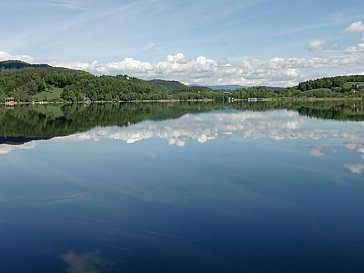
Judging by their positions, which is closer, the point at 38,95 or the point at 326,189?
the point at 326,189

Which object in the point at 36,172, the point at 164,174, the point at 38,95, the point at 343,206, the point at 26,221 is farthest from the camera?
the point at 38,95

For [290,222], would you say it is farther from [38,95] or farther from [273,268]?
[38,95]

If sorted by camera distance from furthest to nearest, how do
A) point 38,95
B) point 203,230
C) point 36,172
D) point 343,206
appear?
point 38,95
point 36,172
point 343,206
point 203,230

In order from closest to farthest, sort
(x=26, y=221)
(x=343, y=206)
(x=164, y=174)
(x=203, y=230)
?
1. (x=203, y=230)
2. (x=26, y=221)
3. (x=343, y=206)
4. (x=164, y=174)

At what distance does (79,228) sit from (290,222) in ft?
24.2

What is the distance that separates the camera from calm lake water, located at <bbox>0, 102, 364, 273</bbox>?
11.7m

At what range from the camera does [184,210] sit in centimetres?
1619

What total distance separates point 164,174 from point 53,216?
8.27 m

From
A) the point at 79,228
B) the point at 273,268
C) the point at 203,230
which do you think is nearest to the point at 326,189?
the point at 203,230

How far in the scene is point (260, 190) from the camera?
754 inches

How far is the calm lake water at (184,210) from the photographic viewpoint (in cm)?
1166

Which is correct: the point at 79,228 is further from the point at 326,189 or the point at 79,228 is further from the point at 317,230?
the point at 326,189

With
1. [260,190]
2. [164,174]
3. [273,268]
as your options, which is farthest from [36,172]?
[273,268]

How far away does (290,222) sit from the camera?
48.2 ft
